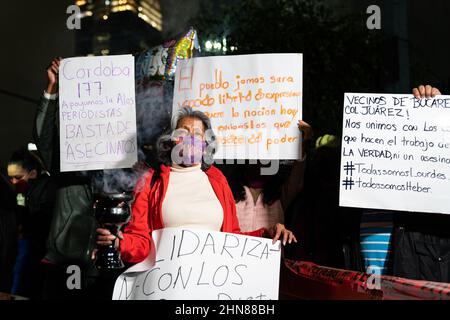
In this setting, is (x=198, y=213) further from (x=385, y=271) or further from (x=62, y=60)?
(x=62, y=60)

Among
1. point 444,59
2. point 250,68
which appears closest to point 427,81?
point 444,59

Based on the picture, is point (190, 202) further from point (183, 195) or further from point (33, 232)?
point (33, 232)

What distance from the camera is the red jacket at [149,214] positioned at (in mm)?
2619

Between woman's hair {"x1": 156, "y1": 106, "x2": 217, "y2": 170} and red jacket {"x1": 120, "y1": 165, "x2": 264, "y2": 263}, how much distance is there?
49 mm

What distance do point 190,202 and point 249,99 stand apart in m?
0.79

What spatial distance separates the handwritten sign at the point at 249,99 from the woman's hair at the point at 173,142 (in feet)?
0.83

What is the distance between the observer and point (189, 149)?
2723mm

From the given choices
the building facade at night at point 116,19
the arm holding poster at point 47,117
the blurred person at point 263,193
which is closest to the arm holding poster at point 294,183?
the blurred person at point 263,193

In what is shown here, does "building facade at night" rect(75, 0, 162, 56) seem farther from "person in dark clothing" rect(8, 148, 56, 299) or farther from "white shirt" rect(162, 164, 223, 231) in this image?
"white shirt" rect(162, 164, 223, 231)

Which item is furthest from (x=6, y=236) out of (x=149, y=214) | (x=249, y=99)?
(x=249, y=99)

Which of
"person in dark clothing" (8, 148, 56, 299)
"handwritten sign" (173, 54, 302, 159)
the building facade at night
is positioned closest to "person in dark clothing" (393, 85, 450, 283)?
"handwritten sign" (173, 54, 302, 159)

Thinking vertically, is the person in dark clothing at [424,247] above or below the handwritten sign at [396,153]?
below

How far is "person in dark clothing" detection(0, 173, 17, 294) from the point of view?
3531mm

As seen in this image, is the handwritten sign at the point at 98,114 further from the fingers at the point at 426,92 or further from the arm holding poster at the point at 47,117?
the fingers at the point at 426,92
